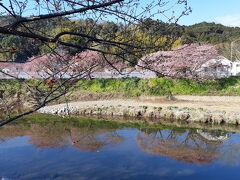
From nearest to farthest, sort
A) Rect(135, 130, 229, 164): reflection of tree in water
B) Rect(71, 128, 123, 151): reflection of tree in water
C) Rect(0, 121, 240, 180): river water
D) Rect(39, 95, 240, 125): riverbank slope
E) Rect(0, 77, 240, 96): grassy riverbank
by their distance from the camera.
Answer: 1. Rect(0, 121, 240, 180): river water
2. Rect(135, 130, 229, 164): reflection of tree in water
3. Rect(71, 128, 123, 151): reflection of tree in water
4. Rect(39, 95, 240, 125): riverbank slope
5. Rect(0, 77, 240, 96): grassy riverbank

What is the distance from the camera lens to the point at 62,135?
8000 millimetres

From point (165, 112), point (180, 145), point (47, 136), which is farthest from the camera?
point (165, 112)

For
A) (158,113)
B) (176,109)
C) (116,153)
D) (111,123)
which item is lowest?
(116,153)

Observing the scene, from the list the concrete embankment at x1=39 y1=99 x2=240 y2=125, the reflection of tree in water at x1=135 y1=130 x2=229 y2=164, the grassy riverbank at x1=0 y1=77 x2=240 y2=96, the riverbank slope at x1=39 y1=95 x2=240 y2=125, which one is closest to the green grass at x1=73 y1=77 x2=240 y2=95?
the grassy riverbank at x1=0 y1=77 x2=240 y2=96

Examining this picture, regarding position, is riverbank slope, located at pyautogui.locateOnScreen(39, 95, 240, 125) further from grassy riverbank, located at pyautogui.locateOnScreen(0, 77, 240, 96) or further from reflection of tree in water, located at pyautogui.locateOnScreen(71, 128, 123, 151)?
reflection of tree in water, located at pyautogui.locateOnScreen(71, 128, 123, 151)

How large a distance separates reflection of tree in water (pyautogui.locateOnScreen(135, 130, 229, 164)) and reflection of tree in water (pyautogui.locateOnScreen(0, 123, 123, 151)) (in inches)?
36.5

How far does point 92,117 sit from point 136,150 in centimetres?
409

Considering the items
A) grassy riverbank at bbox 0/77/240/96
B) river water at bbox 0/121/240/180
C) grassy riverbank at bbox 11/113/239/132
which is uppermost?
grassy riverbank at bbox 0/77/240/96

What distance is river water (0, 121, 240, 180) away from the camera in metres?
5.46

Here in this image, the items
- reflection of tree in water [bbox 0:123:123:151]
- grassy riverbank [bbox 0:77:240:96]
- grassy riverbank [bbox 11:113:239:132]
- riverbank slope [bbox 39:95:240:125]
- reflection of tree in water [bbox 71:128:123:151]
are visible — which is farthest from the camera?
grassy riverbank [bbox 0:77:240:96]

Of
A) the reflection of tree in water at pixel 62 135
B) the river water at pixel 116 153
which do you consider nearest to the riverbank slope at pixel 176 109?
the reflection of tree in water at pixel 62 135

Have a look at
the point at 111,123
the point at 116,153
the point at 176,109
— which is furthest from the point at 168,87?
the point at 116,153

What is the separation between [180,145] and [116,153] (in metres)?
1.77

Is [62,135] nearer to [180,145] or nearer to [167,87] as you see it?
[180,145]
